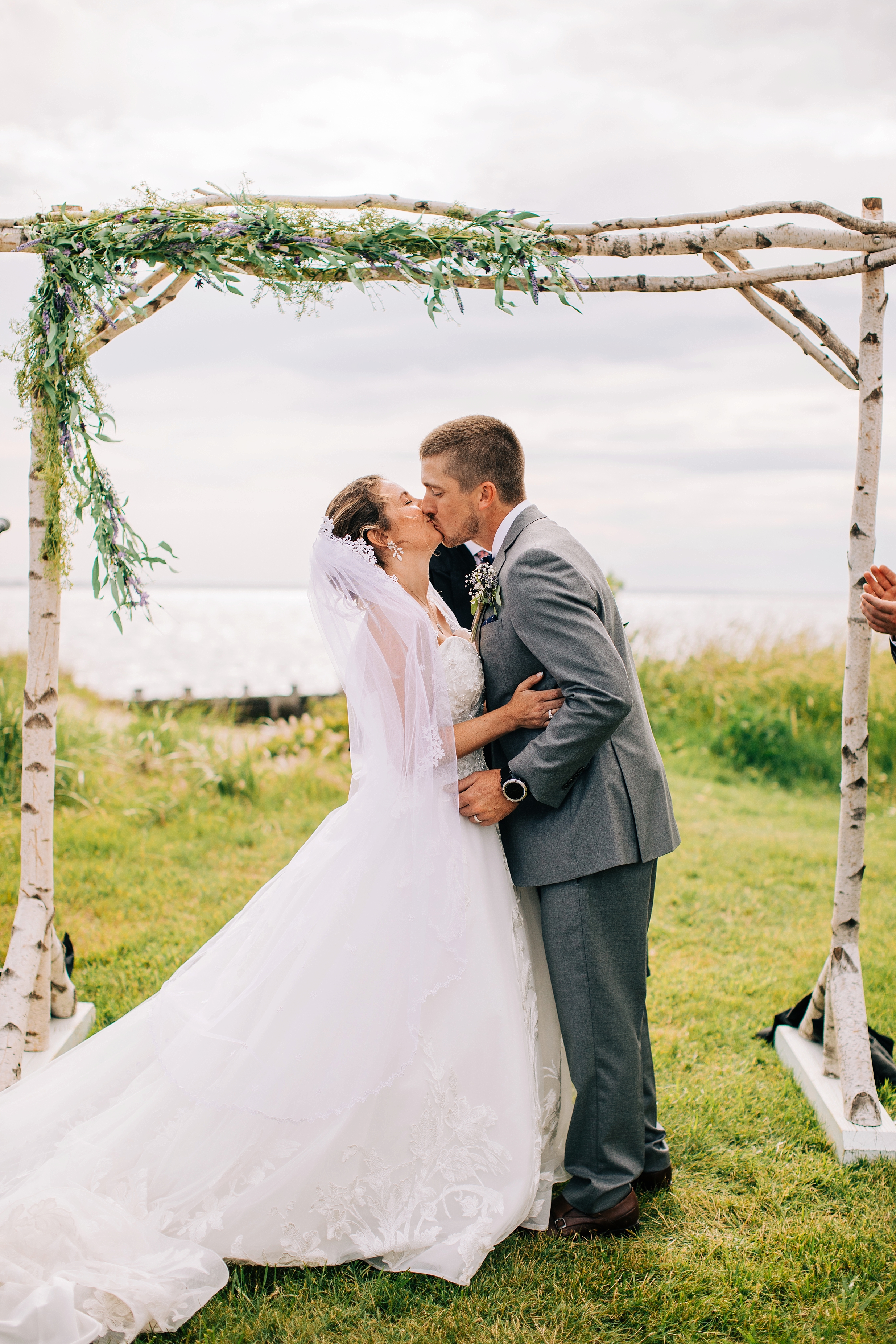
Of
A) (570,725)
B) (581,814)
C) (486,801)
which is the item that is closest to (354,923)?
(486,801)

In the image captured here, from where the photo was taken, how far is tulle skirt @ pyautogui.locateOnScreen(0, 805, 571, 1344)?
266cm

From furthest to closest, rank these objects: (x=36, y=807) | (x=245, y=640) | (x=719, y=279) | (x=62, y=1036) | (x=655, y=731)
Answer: (x=245, y=640)
(x=655, y=731)
(x=62, y=1036)
(x=36, y=807)
(x=719, y=279)

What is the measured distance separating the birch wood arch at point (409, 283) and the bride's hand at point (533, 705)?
1346mm

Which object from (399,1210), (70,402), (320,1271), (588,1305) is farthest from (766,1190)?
(70,402)

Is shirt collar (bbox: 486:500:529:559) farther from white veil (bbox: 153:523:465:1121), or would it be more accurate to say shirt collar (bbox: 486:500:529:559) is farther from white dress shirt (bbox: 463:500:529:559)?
white veil (bbox: 153:523:465:1121)

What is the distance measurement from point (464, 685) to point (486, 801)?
15.6 inches

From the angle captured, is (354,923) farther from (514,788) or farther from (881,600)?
(881,600)

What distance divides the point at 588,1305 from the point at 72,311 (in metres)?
3.65

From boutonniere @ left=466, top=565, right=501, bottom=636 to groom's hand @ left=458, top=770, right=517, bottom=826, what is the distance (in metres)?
0.53

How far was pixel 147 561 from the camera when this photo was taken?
343 cm

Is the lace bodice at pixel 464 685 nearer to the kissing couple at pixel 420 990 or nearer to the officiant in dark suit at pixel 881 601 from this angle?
the kissing couple at pixel 420 990

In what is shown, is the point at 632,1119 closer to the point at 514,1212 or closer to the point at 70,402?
the point at 514,1212

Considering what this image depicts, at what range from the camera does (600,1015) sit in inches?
117

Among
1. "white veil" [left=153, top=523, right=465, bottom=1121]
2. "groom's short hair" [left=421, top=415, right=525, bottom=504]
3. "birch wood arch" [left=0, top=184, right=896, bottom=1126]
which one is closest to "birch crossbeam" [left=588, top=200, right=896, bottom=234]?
"birch wood arch" [left=0, top=184, right=896, bottom=1126]
